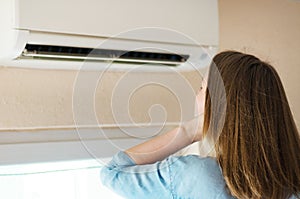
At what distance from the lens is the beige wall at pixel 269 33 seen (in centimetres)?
137

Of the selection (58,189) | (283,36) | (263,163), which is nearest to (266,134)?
(263,163)

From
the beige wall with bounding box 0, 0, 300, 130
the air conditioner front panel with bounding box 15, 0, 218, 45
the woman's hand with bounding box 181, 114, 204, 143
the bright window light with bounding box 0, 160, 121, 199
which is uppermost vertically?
the air conditioner front panel with bounding box 15, 0, 218, 45

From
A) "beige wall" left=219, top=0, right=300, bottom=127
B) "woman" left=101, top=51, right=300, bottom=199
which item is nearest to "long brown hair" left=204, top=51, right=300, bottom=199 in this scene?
"woman" left=101, top=51, right=300, bottom=199

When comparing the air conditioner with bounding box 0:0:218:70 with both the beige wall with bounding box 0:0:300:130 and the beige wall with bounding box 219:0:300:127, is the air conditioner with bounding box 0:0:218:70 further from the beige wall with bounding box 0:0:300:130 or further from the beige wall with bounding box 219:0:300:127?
the beige wall with bounding box 219:0:300:127

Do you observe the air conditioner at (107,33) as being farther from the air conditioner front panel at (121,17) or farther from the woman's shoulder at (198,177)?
the woman's shoulder at (198,177)

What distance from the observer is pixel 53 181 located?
1.17 meters

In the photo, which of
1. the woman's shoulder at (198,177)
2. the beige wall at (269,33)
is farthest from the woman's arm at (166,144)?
the beige wall at (269,33)

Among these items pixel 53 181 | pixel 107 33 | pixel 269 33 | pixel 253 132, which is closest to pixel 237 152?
pixel 253 132

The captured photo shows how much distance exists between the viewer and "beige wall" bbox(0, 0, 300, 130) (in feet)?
3.43

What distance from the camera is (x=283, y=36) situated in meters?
1.47

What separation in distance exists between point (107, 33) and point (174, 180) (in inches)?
12.7

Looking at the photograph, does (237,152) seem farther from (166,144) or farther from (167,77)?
(167,77)

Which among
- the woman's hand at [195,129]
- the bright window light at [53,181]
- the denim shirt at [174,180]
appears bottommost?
the bright window light at [53,181]

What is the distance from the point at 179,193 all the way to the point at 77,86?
0.41m
